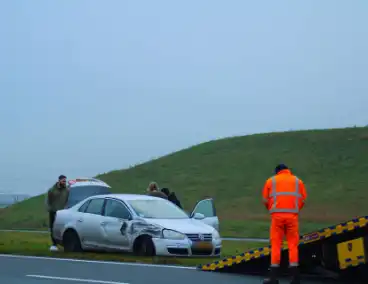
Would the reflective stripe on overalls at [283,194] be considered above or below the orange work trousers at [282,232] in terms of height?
above

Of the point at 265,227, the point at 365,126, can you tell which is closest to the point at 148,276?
the point at 265,227

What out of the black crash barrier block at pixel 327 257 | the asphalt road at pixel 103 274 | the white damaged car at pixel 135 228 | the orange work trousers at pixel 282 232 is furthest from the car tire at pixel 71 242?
the orange work trousers at pixel 282 232

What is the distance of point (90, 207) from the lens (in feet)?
58.2

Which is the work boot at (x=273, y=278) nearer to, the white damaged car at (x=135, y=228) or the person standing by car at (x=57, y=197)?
the white damaged car at (x=135, y=228)

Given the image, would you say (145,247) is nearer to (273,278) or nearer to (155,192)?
(155,192)

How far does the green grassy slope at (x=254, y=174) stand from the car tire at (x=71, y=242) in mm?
20194

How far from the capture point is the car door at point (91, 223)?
17.1 metres

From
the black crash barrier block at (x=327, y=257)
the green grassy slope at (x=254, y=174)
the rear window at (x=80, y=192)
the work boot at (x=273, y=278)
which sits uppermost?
the green grassy slope at (x=254, y=174)

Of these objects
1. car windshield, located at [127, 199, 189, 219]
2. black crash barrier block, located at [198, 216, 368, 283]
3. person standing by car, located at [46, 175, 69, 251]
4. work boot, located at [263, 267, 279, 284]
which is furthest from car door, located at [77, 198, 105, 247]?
work boot, located at [263, 267, 279, 284]

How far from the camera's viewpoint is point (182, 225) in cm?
1611

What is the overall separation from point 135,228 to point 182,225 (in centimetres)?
97

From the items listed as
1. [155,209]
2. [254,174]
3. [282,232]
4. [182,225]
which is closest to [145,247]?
[182,225]

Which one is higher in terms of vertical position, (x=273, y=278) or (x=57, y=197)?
(x=57, y=197)

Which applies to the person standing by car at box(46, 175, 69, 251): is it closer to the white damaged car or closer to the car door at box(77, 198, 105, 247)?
the white damaged car
